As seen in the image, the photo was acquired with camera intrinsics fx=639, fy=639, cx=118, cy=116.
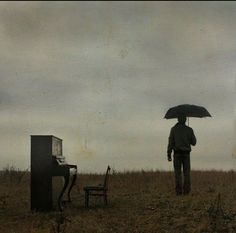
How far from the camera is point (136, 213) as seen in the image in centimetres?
1363

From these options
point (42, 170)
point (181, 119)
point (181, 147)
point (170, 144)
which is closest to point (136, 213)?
point (42, 170)

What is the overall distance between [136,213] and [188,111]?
415cm

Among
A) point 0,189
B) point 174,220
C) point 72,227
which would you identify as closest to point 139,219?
point 174,220

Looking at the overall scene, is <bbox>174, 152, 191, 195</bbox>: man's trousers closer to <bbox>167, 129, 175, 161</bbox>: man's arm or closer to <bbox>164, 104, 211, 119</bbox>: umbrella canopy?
<bbox>167, 129, 175, 161</bbox>: man's arm

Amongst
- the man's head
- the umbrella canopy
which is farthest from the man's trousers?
the umbrella canopy

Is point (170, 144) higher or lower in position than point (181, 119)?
lower

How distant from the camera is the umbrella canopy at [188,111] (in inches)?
663

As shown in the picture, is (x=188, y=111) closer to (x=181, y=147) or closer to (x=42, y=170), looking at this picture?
(x=181, y=147)

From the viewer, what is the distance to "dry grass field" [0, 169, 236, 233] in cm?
1182

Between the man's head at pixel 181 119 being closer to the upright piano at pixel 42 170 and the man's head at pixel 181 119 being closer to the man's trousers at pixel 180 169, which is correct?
the man's trousers at pixel 180 169

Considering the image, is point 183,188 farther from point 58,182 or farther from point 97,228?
point 97,228

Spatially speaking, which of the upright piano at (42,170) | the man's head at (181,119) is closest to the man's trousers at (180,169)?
the man's head at (181,119)

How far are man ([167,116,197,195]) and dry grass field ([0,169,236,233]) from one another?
1.20 ft

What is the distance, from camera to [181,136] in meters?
16.9
